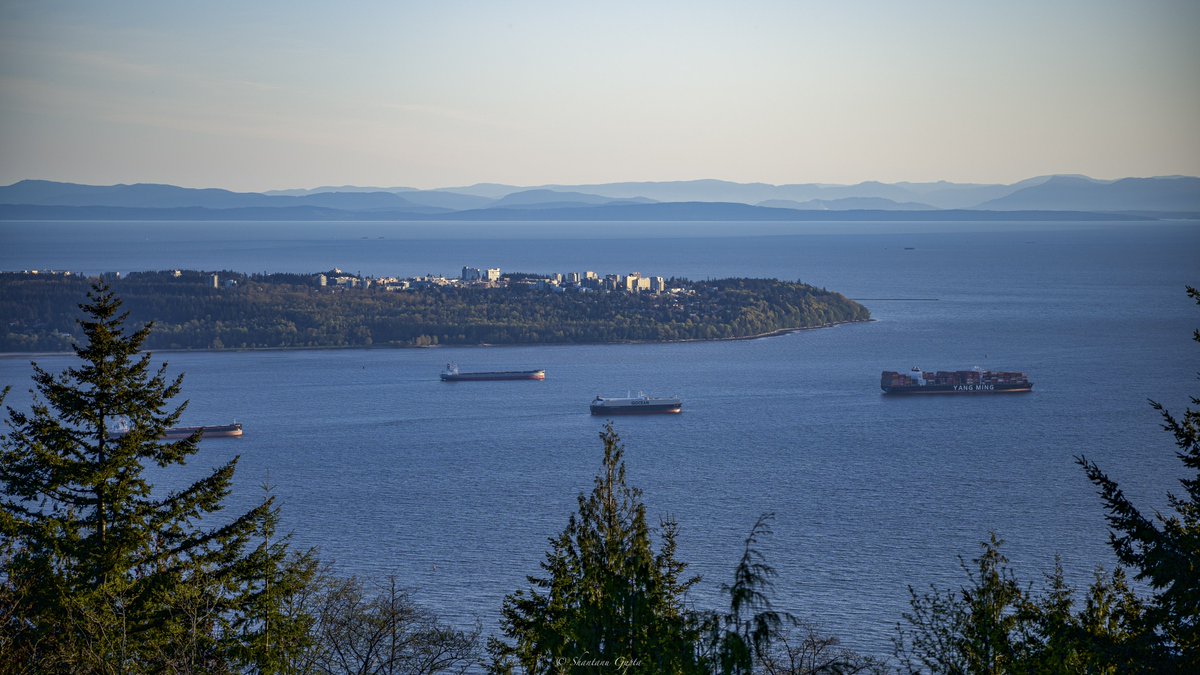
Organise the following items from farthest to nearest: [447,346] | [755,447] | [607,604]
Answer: [447,346] < [755,447] < [607,604]

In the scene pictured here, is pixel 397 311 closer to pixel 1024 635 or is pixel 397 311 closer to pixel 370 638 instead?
pixel 370 638

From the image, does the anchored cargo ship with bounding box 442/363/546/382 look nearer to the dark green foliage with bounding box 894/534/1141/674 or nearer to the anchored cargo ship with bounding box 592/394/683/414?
the anchored cargo ship with bounding box 592/394/683/414

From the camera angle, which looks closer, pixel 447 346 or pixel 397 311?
pixel 447 346

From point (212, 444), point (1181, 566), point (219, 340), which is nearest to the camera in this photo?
point (1181, 566)

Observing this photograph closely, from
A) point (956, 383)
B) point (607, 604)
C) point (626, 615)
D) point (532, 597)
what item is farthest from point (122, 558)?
point (956, 383)

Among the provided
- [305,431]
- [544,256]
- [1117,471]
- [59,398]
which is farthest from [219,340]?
[544,256]

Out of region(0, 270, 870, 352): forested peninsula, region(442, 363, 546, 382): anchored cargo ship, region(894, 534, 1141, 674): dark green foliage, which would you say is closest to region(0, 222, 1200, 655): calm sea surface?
region(442, 363, 546, 382): anchored cargo ship

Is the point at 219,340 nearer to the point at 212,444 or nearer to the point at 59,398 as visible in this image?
the point at 212,444
